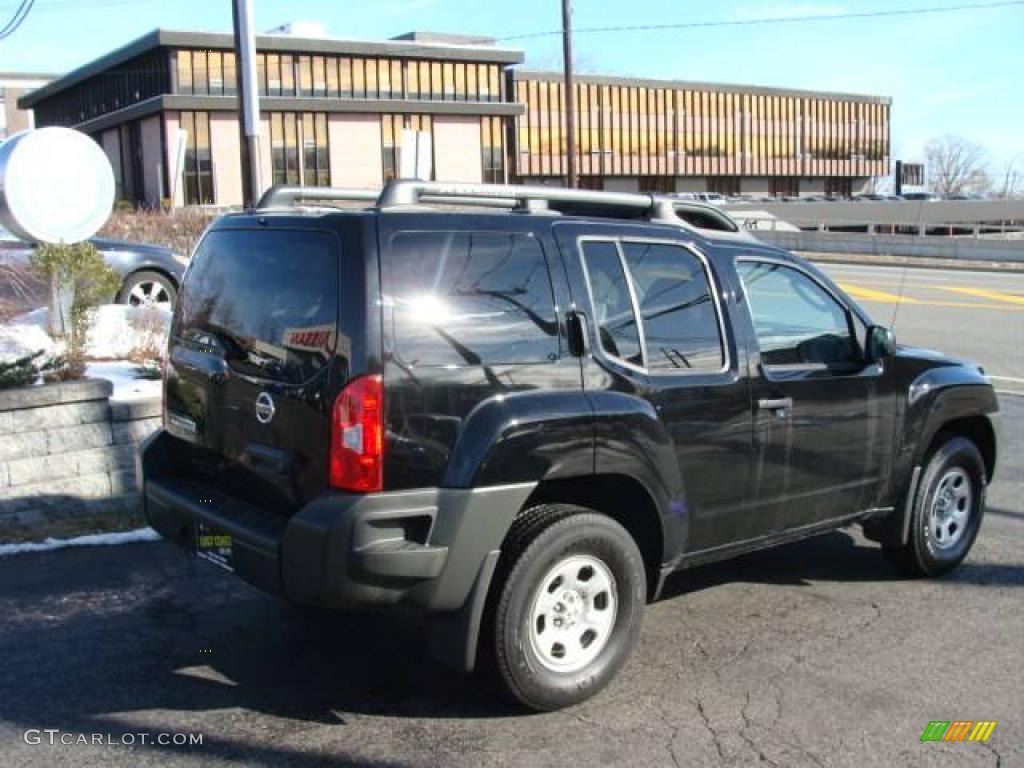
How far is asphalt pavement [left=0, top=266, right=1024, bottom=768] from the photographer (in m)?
3.81

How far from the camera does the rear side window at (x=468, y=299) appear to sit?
3.83 metres

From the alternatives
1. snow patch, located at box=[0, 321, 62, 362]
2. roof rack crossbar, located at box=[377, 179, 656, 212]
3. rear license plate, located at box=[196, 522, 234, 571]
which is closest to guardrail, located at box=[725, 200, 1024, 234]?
snow patch, located at box=[0, 321, 62, 362]

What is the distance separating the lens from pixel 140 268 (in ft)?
37.1

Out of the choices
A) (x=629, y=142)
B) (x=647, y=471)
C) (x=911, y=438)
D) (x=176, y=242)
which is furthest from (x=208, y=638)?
(x=629, y=142)

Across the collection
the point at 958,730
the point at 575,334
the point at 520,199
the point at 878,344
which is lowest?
the point at 958,730

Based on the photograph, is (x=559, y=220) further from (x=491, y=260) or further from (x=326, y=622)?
(x=326, y=622)

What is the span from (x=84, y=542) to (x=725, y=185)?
95.0 meters

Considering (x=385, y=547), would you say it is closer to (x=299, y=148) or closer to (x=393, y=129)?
(x=299, y=148)

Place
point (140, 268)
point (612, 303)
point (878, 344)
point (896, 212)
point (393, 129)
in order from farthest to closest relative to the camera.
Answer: point (896, 212) → point (393, 129) → point (140, 268) → point (878, 344) → point (612, 303)

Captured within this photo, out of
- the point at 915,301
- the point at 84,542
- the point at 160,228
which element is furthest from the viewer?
the point at 915,301

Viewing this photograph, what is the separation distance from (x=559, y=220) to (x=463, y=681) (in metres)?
1.92

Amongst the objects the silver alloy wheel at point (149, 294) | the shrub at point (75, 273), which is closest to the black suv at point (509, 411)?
the shrub at point (75, 273)

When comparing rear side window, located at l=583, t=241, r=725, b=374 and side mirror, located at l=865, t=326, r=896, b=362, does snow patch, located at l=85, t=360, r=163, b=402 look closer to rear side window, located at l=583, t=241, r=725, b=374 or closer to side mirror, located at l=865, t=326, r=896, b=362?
rear side window, located at l=583, t=241, r=725, b=374

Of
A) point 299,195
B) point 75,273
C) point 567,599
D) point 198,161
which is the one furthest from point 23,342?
point 198,161
